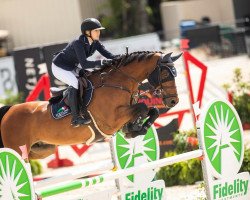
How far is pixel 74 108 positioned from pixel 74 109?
1 cm

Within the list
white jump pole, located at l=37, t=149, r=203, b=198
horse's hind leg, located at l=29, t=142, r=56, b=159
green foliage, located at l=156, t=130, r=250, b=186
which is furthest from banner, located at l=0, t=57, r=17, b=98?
white jump pole, located at l=37, t=149, r=203, b=198

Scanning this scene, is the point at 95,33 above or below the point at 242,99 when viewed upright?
above

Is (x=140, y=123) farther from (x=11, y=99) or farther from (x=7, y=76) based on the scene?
(x=7, y=76)

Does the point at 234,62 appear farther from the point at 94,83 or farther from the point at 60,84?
the point at 94,83

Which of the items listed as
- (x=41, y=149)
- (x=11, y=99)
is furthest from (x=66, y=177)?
(x=11, y=99)

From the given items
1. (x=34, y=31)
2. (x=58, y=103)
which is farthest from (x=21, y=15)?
(x=58, y=103)

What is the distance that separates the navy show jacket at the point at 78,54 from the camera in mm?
7637

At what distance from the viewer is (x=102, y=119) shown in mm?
7777

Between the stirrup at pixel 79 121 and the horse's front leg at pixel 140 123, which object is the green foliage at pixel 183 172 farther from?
the stirrup at pixel 79 121

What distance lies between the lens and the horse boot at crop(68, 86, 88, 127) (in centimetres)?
773

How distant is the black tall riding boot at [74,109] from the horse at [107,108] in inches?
4.4

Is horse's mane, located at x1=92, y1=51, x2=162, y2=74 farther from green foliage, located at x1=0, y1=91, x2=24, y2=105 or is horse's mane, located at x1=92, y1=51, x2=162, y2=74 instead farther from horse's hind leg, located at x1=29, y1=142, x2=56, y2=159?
green foliage, located at x1=0, y1=91, x2=24, y2=105

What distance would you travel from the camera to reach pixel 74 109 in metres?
7.77

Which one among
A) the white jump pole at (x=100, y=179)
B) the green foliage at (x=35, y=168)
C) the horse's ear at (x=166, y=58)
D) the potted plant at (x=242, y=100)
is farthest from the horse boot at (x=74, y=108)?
the potted plant at (x=242, y=100)
